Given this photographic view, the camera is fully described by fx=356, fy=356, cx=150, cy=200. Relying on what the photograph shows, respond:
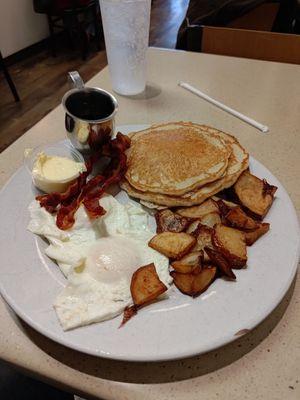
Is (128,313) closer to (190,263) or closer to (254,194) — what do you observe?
(190,263)

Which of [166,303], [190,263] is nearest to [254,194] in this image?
[190,263]

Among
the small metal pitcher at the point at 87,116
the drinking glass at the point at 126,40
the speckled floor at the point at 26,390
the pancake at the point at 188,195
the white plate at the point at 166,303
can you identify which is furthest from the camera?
the drinking glass at the point at 126,40

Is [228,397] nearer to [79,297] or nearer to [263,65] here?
[79,297]

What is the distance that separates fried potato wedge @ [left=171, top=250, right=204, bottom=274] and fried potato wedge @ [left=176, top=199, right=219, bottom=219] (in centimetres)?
16

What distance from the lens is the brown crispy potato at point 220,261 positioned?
0.75m

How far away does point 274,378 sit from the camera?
25.7 inches

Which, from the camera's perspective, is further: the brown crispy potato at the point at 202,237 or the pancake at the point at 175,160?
the pancake at the point at 175,160

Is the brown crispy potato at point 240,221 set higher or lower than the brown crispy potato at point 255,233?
higher

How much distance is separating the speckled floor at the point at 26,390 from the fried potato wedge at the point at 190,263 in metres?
0.75

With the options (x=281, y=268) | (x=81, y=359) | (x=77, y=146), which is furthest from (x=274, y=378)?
(x=77, y=146)

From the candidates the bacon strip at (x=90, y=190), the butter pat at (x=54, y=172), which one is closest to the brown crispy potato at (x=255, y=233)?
the bacon strip at (x=90, y=190)

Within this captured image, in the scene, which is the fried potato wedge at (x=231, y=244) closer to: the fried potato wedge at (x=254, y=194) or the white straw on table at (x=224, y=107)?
the fried potato wedge at (x=254, y=194)

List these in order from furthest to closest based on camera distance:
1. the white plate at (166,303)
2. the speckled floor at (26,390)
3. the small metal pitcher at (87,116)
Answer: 1. the speckled floor at (26,390)
2. the small metal pitcher at (87,116)
3. the white plate at (166,303)

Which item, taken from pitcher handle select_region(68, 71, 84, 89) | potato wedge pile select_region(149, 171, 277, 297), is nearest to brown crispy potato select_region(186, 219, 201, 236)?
potato wedge pile select_region(149, 171, 277, 297)
